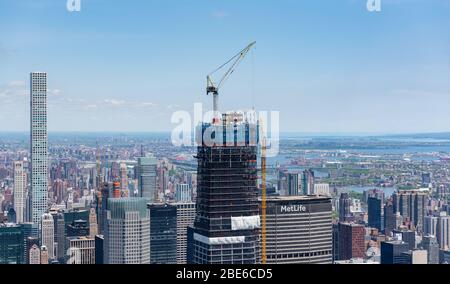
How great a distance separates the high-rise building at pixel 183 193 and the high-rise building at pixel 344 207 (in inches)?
63.9

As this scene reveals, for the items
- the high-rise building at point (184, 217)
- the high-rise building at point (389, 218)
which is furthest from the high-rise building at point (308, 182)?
the high-rise building at point (184, 217)

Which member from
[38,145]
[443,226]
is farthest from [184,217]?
[38,145]

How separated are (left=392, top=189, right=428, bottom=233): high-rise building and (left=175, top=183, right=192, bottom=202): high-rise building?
2.05m

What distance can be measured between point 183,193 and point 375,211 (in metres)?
2.05

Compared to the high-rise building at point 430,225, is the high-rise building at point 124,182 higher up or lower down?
higher up

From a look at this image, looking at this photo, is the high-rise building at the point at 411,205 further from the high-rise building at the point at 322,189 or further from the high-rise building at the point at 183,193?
the high-rise building at the point at 183,193

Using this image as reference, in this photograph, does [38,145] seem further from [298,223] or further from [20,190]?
[298,223]

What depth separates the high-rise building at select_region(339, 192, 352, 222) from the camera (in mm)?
6867

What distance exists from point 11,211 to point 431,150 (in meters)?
4.20

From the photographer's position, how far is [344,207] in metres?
7.02

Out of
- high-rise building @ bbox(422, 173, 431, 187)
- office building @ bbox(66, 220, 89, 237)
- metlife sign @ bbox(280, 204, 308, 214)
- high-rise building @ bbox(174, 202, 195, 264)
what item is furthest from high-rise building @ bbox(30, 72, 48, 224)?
metlife sign @ bbox(280, 204, 308, 214)

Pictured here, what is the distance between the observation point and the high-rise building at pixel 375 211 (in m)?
6.35
